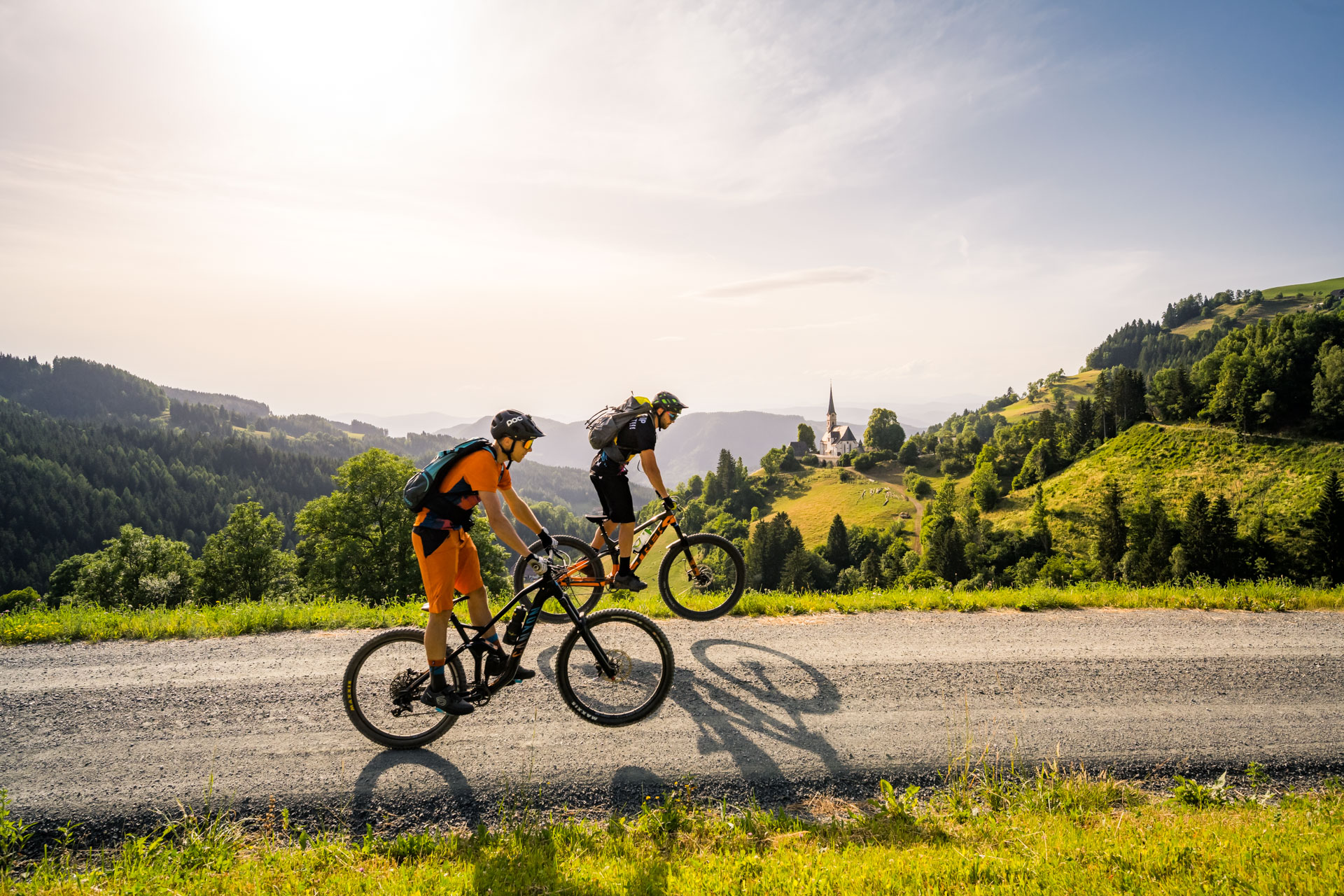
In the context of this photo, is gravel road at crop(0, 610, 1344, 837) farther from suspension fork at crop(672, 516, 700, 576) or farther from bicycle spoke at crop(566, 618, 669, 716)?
suspension fork at crop(672, 516, 700, 576)

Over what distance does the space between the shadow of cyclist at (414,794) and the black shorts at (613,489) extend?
367 centimetres

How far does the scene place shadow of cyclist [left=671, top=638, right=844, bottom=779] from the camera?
542 centimetres

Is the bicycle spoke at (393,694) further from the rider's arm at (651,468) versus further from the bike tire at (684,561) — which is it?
the bike tire at (684,561)

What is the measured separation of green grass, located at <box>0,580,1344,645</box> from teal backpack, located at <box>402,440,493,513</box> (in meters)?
3.91

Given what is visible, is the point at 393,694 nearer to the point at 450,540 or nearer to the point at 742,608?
the point at 450,540

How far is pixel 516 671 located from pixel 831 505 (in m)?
A: 124

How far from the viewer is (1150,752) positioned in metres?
5.50

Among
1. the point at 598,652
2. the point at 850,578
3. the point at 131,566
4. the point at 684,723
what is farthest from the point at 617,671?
the point at 850,578

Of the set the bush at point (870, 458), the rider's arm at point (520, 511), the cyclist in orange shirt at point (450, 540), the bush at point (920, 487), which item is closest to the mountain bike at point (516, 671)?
the cyclist in orange shirt at point (450, 540)

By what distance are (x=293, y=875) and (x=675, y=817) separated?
268cm

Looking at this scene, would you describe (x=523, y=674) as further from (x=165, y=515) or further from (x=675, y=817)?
(x=165, y=515)

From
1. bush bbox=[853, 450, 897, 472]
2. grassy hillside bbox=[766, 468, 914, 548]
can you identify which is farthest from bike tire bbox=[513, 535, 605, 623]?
bush bbox=[853, 450, 897, 472]

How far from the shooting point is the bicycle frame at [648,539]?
26.7 ft

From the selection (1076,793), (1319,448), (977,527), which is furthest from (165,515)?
(1319,448)
